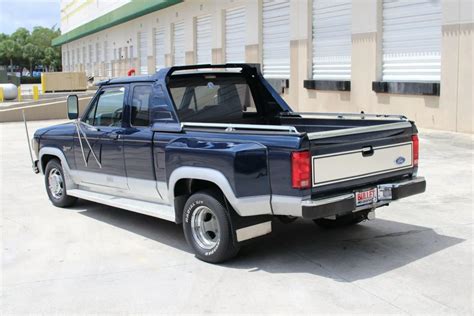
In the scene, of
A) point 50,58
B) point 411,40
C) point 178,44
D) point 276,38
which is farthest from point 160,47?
point 50,58

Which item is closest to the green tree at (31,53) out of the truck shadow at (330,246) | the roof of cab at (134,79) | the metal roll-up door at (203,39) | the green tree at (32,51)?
the green tree at (32,51)

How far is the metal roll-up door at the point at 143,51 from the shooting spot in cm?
3878

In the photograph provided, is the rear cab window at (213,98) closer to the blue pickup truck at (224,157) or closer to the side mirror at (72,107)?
the blue pickup truck at (224,157)

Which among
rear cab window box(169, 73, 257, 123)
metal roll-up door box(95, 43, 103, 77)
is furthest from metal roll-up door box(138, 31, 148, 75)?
rear cab window box(169, 73, 257, 123)

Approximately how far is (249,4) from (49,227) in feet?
60.5

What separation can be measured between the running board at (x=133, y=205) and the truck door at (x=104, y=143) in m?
0.13

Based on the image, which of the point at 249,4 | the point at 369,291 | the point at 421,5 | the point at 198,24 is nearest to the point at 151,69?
the point at 198,24

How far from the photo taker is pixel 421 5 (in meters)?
16.0

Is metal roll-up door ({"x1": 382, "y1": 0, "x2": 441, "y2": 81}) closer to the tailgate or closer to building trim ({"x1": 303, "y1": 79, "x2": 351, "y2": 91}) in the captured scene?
building trim ({"x1": 303, "y1": 79, "x2": 351, "y2": 91})

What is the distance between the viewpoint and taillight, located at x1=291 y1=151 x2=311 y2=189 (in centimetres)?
516

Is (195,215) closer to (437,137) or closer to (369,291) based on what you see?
(369,291)

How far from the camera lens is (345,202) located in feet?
17.9

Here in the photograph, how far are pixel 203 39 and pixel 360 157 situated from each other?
977 inches

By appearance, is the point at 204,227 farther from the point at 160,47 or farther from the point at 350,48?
the point at 160,47
